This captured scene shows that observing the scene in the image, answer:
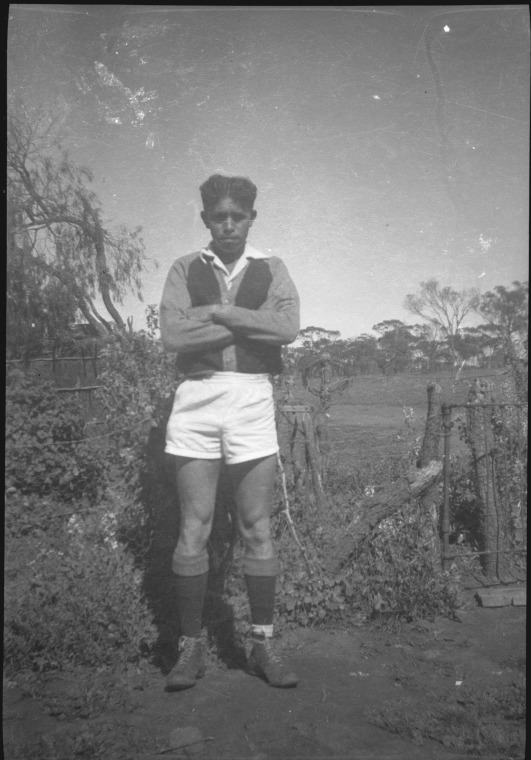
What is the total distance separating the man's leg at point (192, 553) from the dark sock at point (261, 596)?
0.26 metres

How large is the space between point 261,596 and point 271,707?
1.67 feet

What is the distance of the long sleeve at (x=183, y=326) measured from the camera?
2.72m

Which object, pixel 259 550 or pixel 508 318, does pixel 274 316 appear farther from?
pixel 508 318

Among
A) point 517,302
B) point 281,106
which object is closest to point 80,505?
point 281,106

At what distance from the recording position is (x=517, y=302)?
141 inches

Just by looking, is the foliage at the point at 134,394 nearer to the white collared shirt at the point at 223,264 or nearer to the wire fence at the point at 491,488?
the white collared shirt at the point at 223,264

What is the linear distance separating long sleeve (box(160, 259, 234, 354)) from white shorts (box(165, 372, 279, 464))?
180 mm

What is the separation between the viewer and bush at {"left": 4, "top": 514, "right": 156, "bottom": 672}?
9.32 feet

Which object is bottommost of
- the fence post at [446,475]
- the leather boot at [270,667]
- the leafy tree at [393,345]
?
the leather boot at [270,667]

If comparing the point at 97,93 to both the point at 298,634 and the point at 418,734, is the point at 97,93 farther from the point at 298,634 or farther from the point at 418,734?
the point at 418,734

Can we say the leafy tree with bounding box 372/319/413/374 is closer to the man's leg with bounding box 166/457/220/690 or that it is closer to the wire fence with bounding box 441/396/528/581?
the wire fence with bounding box 441/396/528/581

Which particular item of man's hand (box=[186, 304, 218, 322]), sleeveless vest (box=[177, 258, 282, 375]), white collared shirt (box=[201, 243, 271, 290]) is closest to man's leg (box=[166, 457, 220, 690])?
sleeveless vest (box=[177, 258, 282, 375])

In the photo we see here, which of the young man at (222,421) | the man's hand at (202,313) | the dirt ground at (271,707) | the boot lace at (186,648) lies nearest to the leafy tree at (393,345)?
the young man at (222,421)

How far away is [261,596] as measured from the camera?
2.74 meters
